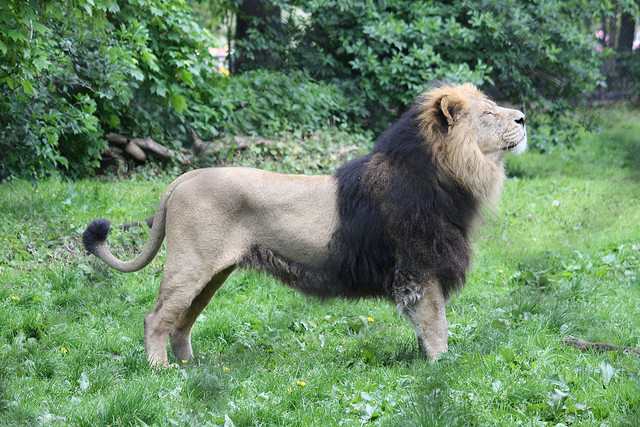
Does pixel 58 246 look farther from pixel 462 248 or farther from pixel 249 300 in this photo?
pixel 462 248

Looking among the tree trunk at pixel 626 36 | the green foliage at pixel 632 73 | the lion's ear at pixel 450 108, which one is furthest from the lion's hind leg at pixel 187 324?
the green foliage at pixel 632 73

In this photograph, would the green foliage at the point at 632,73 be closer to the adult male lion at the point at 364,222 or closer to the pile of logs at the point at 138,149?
the adult male lion at the point at 364,222

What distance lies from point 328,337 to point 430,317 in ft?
3.36

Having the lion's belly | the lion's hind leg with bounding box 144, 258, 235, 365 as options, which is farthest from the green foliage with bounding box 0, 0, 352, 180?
the lion's hind leg with bounding box 144, 258, 235, 365

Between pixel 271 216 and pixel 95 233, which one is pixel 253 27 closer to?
pixel 95 233

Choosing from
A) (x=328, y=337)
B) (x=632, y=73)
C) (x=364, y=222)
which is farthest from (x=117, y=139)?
(x=632, y=73)

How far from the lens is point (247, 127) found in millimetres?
9656

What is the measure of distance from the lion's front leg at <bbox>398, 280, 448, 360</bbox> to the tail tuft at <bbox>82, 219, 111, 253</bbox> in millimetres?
2012

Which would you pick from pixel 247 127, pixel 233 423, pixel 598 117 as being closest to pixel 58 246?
pixel 233 423

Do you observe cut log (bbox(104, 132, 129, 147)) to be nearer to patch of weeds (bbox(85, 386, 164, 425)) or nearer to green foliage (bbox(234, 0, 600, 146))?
green foliage (bbox(234, 0, 600, 146))

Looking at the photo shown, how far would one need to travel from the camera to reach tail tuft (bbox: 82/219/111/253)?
14.8 feet

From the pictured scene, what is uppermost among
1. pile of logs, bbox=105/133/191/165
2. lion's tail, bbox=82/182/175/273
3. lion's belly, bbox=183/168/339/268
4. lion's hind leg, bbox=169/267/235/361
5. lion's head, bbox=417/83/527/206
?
lion's head, bbox=417/83/527/206

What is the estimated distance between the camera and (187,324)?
469 centimetres

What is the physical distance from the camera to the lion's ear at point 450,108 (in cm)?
442
